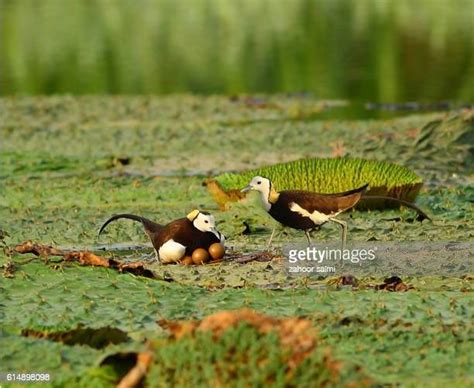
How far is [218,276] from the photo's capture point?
852cm

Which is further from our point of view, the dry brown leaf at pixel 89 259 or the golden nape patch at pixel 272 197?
the golden nape patch at pixel 272 197

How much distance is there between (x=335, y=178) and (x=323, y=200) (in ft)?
7.51

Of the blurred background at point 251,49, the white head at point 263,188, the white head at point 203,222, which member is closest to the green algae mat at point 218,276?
the white head at point 203,222

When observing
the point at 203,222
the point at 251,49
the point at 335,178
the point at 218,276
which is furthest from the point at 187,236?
the point at 251,49

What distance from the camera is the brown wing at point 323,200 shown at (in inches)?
338

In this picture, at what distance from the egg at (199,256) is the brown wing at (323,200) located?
61 centimetres

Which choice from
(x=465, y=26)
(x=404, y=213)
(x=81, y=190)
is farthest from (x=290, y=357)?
(x=465, y=26)

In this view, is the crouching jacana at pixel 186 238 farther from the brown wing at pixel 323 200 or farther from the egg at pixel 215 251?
the brown wing at pixel 323 200

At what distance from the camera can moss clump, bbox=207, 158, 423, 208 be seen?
35.6 ft

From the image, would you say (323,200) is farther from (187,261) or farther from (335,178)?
(335,178)

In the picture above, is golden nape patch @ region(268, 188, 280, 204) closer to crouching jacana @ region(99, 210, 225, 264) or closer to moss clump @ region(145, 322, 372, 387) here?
crouching jacana @ region(99, 210, 225, 264)

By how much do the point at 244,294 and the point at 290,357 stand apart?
2462mm

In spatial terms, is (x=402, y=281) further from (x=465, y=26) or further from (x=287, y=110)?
(x=465, y=26)

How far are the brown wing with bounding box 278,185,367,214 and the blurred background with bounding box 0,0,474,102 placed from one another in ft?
36.3
